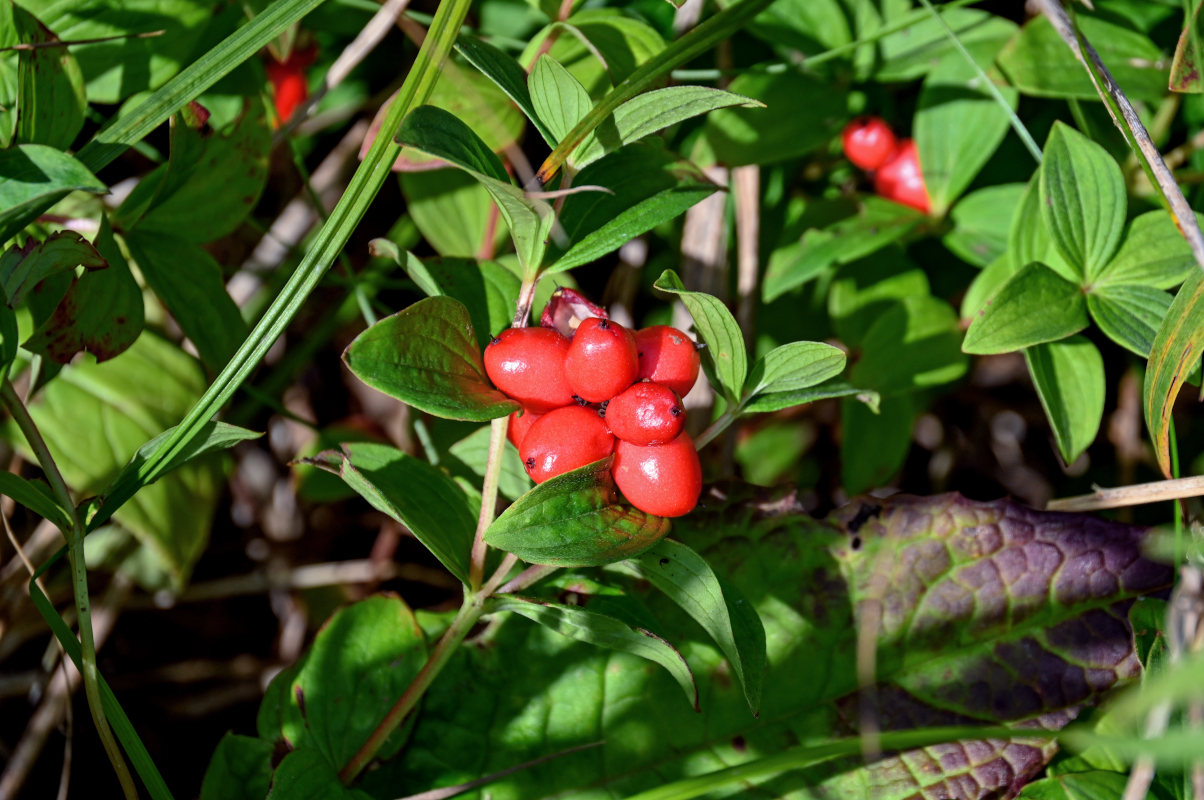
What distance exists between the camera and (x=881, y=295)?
2.46 metres

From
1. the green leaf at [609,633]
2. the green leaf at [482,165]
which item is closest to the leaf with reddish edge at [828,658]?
the green leaf at [609,633]

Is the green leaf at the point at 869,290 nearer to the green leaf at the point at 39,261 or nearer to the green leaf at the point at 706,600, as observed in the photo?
the green leaf at the point at 706,600

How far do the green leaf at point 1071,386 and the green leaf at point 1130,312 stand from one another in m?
0.14

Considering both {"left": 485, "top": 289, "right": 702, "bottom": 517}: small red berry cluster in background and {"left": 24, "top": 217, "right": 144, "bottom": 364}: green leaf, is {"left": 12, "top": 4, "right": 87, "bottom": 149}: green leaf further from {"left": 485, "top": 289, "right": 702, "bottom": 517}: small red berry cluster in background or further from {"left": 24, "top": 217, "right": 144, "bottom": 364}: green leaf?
{"left": 485, "top": 289, "right": 702, "bottom": 517}: small red berry cluster in background

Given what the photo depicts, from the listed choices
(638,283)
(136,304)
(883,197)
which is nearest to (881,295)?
(883,197)

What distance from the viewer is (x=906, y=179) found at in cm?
246

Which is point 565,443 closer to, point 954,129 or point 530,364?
point 530,364

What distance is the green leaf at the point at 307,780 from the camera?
1636 mm

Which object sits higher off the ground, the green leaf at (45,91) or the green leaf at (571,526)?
the green leaf at (45,91)

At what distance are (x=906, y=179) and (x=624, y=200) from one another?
1.13 m

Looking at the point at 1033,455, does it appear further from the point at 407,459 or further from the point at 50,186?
the point at 50,186

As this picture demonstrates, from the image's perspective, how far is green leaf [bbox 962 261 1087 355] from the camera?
75.6 inches

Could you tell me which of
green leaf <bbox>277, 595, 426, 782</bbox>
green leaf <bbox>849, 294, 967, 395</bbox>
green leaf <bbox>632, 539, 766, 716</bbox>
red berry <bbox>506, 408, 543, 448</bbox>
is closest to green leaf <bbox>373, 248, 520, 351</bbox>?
red berry <bbox>506, 408, 543, 448</bbox>

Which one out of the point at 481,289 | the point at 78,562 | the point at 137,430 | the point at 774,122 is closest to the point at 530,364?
the point at 481,289
